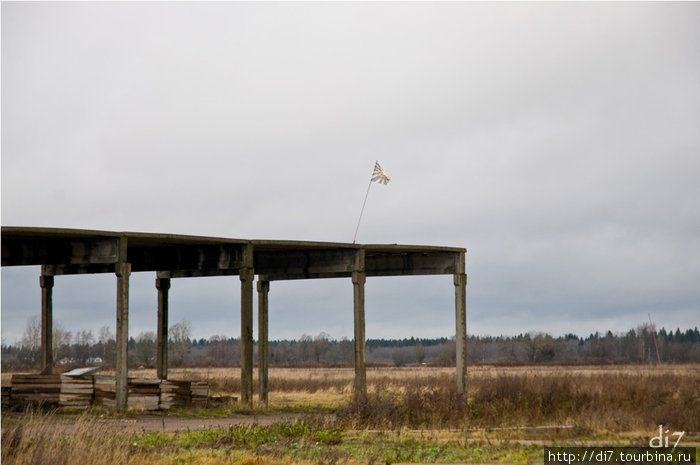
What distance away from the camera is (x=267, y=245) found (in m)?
26.2

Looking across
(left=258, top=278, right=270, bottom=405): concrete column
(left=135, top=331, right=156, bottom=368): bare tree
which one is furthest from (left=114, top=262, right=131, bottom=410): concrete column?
(left=135, top=331, right=156, bottom=368): bare tree

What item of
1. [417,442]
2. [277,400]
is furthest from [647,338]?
[417,442]

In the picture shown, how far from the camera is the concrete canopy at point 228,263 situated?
2358cm

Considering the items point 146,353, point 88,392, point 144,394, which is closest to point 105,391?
point 88,392

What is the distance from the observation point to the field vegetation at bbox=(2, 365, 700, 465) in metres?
14.7

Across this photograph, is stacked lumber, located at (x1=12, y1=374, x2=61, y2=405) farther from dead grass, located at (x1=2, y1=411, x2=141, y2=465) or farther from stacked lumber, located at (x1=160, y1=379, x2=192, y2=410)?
dead grass, located at (x1=2, y1=411, x2=141, y2=465)

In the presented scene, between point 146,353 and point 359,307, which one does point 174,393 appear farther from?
point 146,353

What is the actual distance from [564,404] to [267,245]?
30.7 ft

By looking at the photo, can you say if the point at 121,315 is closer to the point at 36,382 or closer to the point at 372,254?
the point at 36,382

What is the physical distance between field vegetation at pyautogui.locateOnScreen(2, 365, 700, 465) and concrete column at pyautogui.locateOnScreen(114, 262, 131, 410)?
0.73 m

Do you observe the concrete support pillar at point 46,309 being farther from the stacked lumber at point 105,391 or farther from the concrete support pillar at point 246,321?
the concrete support pillar at point 246,321

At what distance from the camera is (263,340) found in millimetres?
28844

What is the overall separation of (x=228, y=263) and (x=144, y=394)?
4.46 metres

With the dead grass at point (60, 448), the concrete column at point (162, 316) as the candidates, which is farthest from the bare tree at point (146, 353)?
the dead grass at point (60, 448)
